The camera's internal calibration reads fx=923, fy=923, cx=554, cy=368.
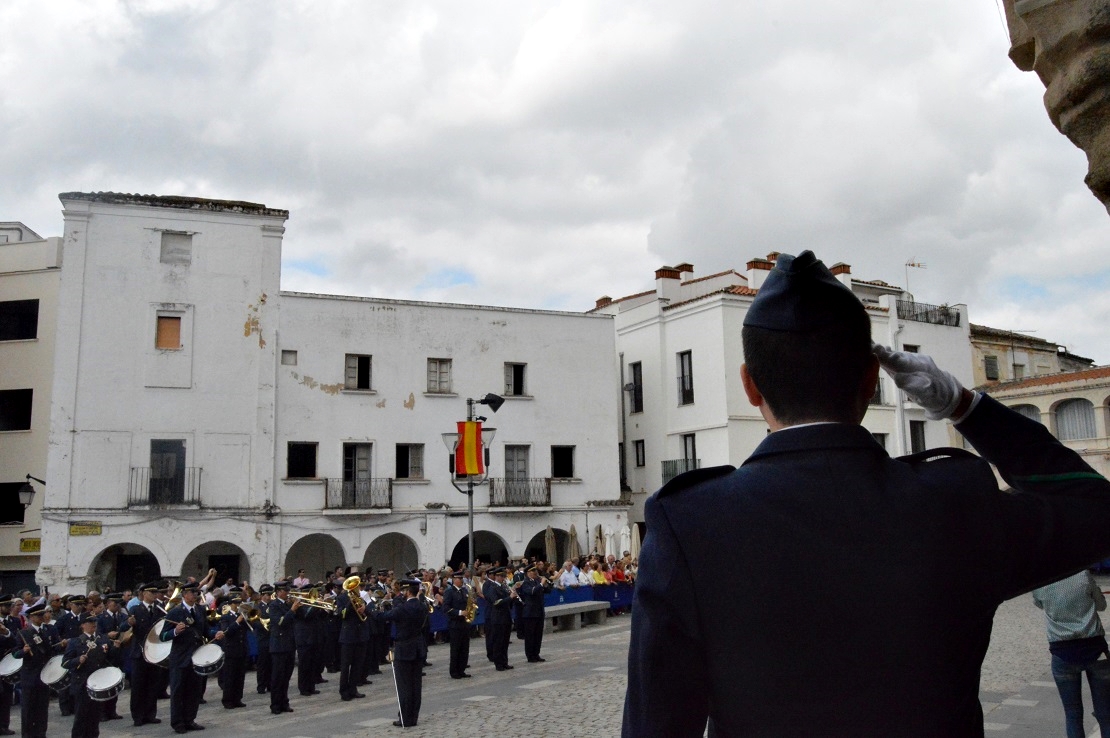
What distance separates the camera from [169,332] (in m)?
28.8

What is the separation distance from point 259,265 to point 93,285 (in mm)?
4899

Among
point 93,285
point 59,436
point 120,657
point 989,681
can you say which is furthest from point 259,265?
point 989,681

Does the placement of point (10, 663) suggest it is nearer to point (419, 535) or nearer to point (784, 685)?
point (784, 685)

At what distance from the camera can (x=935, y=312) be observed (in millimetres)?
38969

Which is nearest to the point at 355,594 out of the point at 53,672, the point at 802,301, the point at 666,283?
the point at 53,672

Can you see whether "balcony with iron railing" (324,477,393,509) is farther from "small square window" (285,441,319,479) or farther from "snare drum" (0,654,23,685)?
"snare drum" (0,654,23,685)

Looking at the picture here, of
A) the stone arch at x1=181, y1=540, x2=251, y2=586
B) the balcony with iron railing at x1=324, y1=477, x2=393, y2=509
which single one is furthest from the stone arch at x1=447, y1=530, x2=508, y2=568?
the stone arch at x1=181, y1=540, x2=251, y2=586

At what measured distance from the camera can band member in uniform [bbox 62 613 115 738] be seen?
39.8 ft

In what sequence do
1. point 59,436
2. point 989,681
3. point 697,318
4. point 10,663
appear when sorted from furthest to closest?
point 697,318, point 59,436, point 10,663, point 989,681

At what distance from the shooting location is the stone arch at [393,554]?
31.6 metres

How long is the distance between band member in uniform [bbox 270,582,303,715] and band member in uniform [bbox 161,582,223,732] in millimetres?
852

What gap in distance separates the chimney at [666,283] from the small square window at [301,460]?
1562 centimetres

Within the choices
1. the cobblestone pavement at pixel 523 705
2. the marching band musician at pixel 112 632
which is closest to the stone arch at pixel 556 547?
the cobblestone pavement at pixel 523 705

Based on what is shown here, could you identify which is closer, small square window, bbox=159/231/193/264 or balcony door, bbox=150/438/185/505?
balcony door, bbox=150/438/185/505
